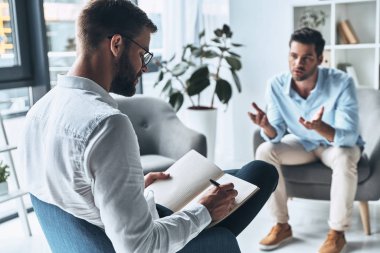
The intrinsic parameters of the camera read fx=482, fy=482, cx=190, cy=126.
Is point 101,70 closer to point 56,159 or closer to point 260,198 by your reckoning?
point 56,159

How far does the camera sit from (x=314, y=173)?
2.59 metres

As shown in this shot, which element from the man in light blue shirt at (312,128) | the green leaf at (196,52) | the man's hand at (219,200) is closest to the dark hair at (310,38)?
the man in light blue shirt at (312,128)

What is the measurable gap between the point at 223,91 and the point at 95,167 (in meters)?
2.82

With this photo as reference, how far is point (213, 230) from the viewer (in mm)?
1320

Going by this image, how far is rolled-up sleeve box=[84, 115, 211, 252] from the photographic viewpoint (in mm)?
981

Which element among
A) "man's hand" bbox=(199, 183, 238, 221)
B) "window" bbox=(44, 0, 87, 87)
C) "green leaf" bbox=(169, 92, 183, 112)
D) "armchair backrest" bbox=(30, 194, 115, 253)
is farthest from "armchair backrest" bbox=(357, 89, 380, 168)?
"window" bbox=(44, 0, 87, 87)

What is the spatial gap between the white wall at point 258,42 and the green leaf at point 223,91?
1.04ft

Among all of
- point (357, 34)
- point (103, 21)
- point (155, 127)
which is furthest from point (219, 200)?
point (357, 34)

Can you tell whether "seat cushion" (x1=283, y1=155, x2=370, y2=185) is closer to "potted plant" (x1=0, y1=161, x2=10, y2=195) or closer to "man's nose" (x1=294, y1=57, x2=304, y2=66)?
"man's nose" (x1=294, y1=57, x2=304, y2=66)

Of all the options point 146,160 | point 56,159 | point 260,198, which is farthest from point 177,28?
point 56,159

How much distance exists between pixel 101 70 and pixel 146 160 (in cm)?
164

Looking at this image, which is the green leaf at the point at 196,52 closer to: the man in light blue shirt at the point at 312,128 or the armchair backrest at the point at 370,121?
the man in light blue shirt at the point at 312,128

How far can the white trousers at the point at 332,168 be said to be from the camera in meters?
2.44

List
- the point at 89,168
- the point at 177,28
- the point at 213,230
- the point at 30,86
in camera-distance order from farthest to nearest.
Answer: the point at 177,28 < the point at 30,86 < the point at 213,230 < the point at 89,168
